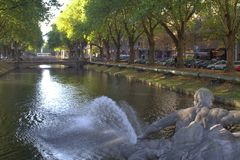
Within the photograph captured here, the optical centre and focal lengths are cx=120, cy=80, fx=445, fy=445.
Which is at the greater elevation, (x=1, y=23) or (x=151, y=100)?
(x=1, y=23)

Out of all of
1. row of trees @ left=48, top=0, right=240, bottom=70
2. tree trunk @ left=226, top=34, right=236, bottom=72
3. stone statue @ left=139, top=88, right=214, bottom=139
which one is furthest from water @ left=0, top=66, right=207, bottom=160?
row of trees @ left=48, top=0, right=240, bottom=70

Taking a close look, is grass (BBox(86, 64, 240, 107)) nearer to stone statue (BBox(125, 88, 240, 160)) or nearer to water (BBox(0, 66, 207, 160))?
water (BBox(0, 66, 207, 160))

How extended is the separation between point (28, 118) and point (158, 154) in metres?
12.4

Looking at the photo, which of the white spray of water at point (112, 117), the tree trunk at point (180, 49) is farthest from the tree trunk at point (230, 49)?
the white spray of water at point (112, 117)

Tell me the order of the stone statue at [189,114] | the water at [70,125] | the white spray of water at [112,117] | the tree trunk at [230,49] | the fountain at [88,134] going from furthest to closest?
the tree trunk at [230,49], the white spray of water at [112,117], the water at [70,125], the fountain at [88,134], the stone statue at [189,114]

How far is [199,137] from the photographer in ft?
37.3

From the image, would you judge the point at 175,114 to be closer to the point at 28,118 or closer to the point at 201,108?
the point at 201,108

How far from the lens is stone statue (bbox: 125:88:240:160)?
1062 cm

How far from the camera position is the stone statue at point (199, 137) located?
10.6 meters

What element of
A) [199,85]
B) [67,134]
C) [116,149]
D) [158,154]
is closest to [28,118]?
[67,134]

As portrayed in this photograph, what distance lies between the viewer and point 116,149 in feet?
48.8

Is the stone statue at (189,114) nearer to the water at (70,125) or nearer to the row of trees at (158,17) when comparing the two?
the water at (70,125)

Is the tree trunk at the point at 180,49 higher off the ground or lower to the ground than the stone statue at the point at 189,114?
higher

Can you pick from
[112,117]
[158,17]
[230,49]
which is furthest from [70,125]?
[158,17]
